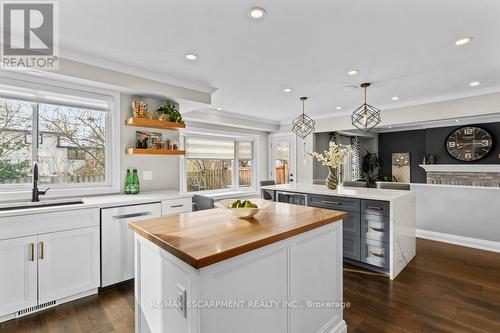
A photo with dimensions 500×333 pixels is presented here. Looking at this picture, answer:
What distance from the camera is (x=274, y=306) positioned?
4.77 feet

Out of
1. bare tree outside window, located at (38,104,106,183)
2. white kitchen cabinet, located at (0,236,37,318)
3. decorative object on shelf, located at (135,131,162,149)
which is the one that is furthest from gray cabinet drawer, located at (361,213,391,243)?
white kitchen cabinet, located at (0,236,37,318)

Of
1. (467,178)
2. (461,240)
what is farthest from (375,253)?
(467,178)

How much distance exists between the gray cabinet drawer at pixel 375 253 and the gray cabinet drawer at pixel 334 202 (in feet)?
1.39

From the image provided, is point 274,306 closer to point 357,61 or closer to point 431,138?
point 357,61

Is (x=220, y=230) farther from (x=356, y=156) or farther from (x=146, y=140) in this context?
(x=356, y=156)

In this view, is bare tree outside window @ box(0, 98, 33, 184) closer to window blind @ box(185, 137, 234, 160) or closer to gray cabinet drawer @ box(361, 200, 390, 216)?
window blind @ box(185, 137, 234, 160)

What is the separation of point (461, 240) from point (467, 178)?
2.90m

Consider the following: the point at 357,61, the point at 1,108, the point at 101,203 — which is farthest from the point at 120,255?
the point at 357,61

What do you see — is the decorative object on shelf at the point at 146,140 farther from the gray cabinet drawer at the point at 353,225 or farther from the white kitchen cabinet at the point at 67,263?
the gray cabinet drawer at the point at 353,225

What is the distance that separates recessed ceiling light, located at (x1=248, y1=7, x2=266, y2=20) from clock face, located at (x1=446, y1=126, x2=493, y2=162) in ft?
21.7

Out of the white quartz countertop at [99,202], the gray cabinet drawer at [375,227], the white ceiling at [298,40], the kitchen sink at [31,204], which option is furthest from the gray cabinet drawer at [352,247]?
the kitchen sink at [31,204]

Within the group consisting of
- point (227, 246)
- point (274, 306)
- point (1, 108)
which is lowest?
point (274, 306)

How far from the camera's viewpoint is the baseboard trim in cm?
372

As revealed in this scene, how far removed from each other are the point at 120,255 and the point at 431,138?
7.72m
